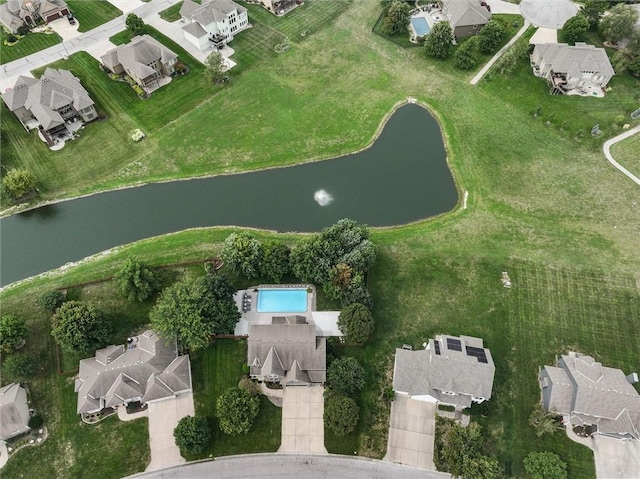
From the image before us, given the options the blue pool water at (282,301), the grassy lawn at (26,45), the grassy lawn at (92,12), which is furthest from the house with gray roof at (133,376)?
the grassy lawn at (92,12)

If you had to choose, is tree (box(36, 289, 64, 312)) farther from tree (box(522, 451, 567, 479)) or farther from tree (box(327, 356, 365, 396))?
tree (box(522, 451, 567, 479))

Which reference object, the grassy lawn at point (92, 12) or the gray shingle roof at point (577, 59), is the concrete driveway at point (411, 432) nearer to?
the gray shingle roof at point (577, 59)

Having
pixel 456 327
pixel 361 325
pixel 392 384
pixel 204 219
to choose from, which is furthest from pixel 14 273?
pixel 456 327

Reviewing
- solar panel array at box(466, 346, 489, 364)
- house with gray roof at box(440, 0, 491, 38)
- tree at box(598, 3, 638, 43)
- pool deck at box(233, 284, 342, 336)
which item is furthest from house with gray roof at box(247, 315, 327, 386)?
tree at box(598, 3, 638, 43)

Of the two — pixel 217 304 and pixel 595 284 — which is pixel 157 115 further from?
pixel 595 284

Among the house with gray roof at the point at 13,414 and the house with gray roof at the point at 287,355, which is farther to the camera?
the house with gray roof at the point at 287,355
